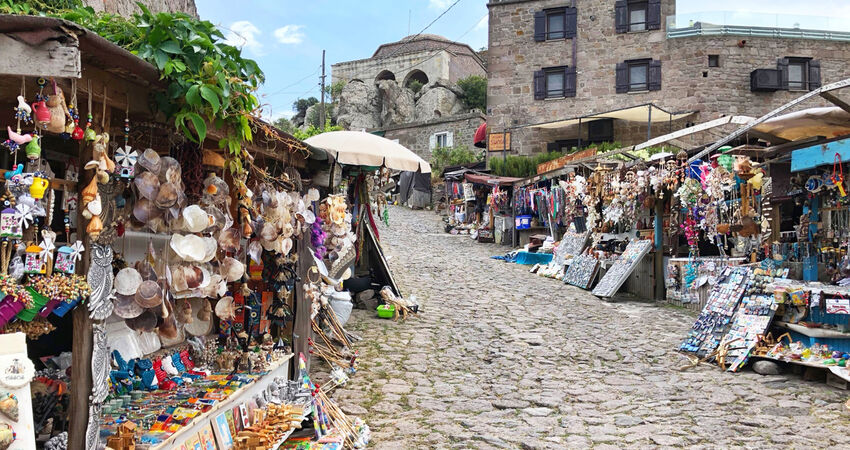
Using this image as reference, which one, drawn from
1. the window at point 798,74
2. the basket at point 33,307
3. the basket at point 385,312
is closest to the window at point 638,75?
the window at point 798,74

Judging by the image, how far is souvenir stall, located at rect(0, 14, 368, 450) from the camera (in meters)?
2.64

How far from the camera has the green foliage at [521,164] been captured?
23.8 m

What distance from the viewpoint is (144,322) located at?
3551 millimetres

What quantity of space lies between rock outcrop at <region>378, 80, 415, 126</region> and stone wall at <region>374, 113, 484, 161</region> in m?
3.62

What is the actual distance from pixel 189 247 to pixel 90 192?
0.96 m

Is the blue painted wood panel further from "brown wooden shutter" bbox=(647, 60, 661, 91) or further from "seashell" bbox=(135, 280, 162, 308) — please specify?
"brown wooden shutter" bbox=(647, 60, 661, 91)

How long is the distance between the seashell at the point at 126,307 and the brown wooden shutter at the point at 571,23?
23687 mm

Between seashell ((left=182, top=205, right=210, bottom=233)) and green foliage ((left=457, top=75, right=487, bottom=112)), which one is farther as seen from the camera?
green foliage ((left=457, top=75, right=487, bottom=112))

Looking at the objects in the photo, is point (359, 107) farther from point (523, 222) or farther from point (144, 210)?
point (144, 210)

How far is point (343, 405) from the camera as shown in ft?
19.4

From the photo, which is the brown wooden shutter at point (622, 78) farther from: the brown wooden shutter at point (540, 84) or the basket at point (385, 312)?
the basket at point (385, 312)

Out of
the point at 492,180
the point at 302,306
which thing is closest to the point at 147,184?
the point at 302,306

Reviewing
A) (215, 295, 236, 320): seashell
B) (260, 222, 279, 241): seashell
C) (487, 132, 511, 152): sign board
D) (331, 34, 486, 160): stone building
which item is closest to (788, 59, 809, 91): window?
(487, 132, 511, 152): sign board

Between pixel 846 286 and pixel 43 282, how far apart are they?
761 cm
